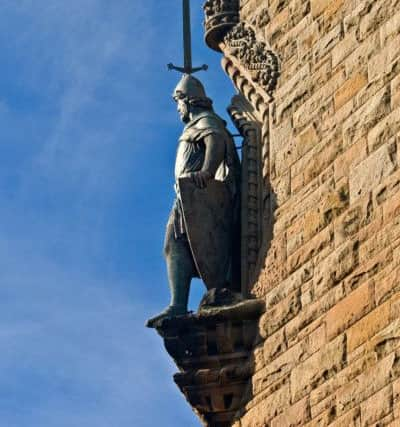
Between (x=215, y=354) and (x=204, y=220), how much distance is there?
1.24 meters

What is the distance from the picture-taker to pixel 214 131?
665 inches

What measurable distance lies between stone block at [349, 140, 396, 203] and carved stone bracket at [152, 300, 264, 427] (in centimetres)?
142

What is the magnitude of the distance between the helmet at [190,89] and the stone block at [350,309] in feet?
11.3

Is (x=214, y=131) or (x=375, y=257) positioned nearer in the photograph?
(x=375, y=257)

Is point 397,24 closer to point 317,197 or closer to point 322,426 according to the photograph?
point 317,197

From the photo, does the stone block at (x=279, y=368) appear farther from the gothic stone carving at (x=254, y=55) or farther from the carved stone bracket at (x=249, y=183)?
the gothic stone carving at (x=254, y=55)

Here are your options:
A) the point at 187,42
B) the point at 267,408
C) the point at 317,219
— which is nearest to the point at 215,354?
the point at 267,408

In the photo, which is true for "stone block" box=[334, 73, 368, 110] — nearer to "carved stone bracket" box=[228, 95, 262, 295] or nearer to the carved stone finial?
"carved stone bracket" box=[228, 95, 262, 295]

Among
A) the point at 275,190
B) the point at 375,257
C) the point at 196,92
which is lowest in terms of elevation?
the point at 375,257

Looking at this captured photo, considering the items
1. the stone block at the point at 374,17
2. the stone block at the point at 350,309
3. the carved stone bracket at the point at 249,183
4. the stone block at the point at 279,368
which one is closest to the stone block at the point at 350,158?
the stone block at the point at 374,17

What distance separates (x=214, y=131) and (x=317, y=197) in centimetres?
175

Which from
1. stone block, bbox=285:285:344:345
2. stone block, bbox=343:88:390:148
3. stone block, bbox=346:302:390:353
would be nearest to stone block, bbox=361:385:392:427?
stone block, bbox=346:302:390:353

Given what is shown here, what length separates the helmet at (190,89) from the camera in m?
17.5

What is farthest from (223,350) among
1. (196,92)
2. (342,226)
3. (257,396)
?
(196,92)
